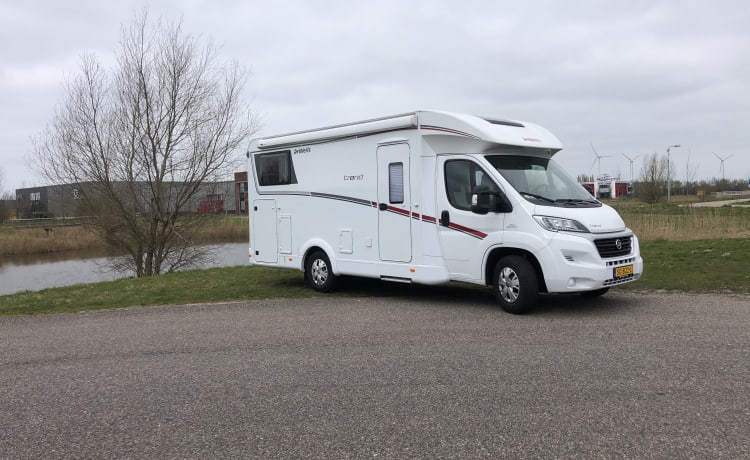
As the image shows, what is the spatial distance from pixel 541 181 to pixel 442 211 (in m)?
1.43

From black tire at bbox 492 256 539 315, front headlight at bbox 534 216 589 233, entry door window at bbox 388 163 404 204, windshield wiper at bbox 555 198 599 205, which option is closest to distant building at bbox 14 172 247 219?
entry door window at bbox 388 163 404 204

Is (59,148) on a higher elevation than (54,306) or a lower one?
higher

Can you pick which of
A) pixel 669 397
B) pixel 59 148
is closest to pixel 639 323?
pixel 669 397

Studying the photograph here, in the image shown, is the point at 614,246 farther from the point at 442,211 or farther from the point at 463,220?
the point at 442,211

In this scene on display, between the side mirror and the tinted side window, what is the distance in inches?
153

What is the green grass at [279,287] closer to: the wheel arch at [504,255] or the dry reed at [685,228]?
the wheel arch at [504,255]

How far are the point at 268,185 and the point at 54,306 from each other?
423 cm

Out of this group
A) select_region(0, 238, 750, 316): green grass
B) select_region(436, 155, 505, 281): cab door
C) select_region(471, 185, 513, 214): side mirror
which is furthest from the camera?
select_region(0, 238, 750, 316): green grass

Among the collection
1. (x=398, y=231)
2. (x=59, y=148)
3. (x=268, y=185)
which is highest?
(x=59, y=148)

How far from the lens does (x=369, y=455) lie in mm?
3566

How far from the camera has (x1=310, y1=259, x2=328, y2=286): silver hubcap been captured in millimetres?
10156

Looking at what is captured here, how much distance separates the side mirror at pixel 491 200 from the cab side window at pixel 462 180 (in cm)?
29

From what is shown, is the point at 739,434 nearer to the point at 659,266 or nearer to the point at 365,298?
the point at 365,298

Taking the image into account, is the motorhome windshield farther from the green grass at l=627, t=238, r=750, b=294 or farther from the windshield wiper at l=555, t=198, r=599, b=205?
the green grass at l=627, t=238, r=750, b=294
